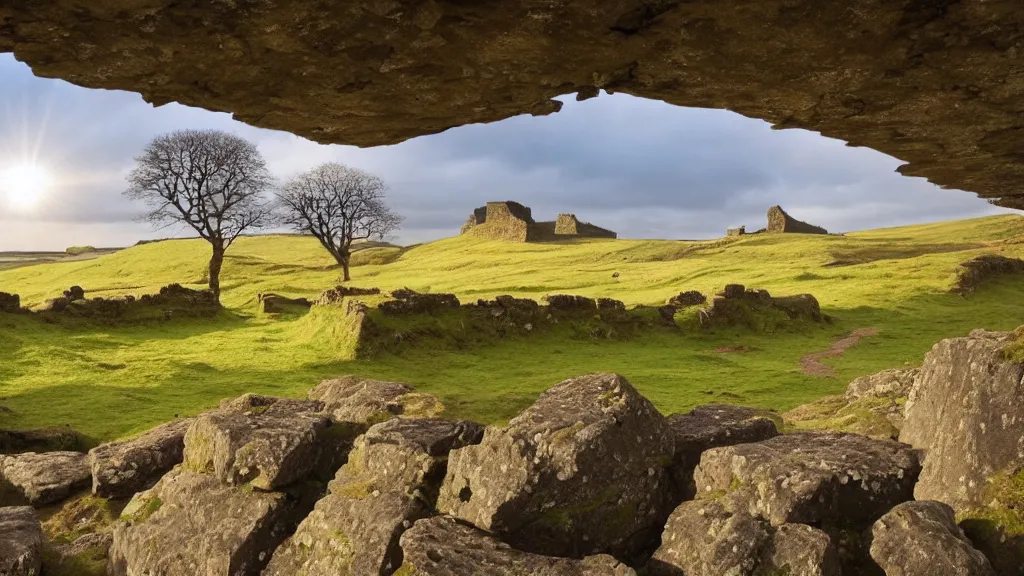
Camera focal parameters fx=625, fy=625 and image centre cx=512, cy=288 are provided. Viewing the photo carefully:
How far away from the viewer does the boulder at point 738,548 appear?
741cm

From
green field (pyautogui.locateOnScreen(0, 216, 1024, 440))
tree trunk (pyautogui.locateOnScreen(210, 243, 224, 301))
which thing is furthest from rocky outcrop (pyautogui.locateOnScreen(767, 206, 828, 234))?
tree trunk (pyautogui.locateOnScreen(210, 243, 224, 301))

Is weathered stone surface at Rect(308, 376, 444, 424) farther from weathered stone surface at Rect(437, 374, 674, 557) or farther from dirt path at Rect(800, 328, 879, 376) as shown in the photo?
dirt path at Rect(800, 328, 879, 376)

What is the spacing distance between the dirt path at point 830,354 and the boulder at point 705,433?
48.7 feet

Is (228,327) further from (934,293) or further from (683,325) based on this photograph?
(934,293)

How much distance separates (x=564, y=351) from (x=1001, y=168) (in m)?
19.1

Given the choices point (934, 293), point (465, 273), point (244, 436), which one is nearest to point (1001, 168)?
point (244, 436)

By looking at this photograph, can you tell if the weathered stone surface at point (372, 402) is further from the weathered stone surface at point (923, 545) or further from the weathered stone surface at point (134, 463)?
the weathered stone surface at point (923, 545)

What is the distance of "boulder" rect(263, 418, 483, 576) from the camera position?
8609mm

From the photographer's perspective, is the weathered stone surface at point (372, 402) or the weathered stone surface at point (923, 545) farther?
the weathered stone surface at point (372, 402)

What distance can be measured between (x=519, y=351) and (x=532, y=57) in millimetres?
21597

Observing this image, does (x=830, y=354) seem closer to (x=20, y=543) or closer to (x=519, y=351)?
(x=519, y=351)

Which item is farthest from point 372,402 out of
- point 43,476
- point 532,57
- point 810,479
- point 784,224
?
point 784,224

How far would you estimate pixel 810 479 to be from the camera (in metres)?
8.14

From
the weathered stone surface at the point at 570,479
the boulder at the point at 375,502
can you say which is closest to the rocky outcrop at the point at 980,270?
the weathered stone surface at the point at 570,479
